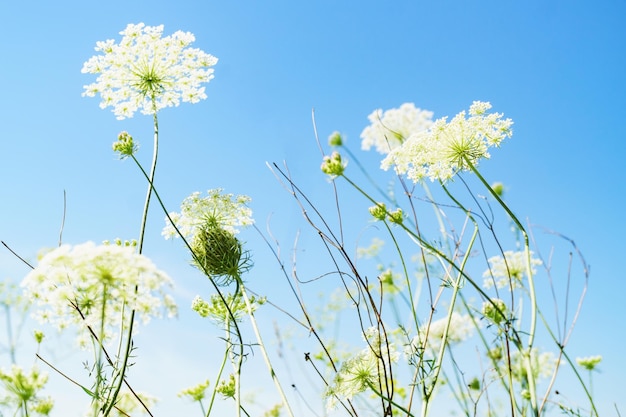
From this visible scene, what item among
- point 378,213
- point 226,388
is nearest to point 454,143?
point 378,213

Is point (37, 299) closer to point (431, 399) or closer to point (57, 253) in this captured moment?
point (57, 253)

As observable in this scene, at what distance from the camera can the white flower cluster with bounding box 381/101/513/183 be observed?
3463 mm

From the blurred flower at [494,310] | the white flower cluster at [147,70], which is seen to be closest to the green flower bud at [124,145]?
the white flower cluster at [147,70]

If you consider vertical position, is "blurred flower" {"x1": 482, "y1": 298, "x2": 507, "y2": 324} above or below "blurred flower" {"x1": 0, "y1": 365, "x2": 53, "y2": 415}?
above

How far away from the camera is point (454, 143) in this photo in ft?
11.4

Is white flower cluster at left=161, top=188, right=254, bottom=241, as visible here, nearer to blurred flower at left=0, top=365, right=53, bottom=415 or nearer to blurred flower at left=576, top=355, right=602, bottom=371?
blurred flower at left=0, top=365, right=53, bottom=415

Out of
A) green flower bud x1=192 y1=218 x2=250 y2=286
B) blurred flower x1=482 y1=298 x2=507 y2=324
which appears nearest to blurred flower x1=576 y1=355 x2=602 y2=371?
blurred flower x1=482 y1=298 x2=507 y2=324

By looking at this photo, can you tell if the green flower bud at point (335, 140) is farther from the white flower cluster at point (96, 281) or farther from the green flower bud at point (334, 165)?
the white flower cluster at point (96, 281)

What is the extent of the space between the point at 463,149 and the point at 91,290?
2.43 m

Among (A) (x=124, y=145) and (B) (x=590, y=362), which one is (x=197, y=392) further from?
(B) (x=590, y=362)

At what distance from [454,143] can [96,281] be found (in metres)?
2.38

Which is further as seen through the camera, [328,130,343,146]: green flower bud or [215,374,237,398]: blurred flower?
[328,130,343,146]: green flower bud

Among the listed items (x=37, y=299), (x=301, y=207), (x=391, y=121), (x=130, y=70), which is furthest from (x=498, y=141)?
(x=391, y=121)

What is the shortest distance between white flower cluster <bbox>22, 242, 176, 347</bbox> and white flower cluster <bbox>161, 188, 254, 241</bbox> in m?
1.82
